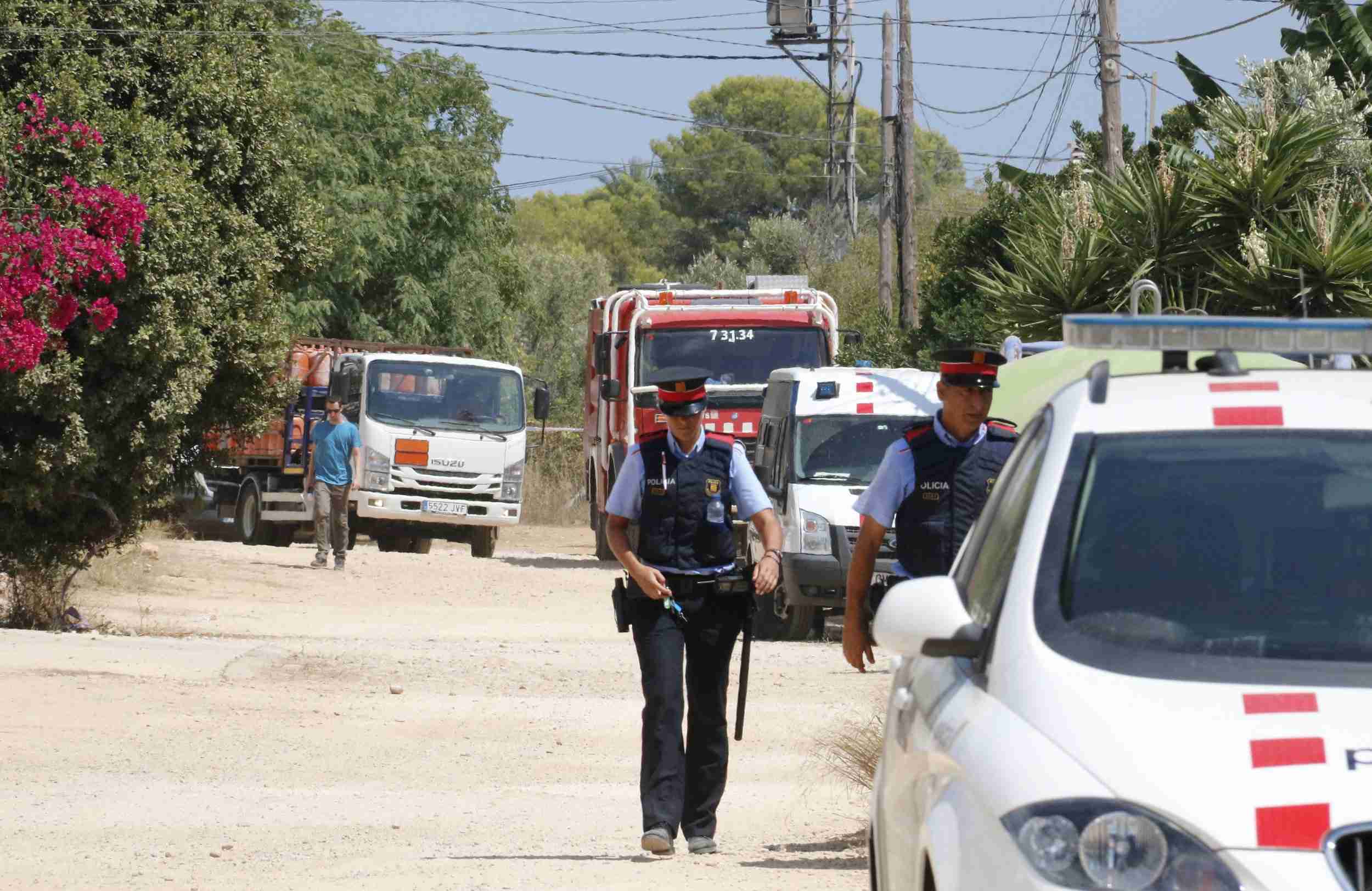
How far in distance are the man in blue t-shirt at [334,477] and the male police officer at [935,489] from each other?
16374 mm

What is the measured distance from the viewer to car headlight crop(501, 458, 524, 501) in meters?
26.5

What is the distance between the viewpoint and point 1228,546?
3.73m

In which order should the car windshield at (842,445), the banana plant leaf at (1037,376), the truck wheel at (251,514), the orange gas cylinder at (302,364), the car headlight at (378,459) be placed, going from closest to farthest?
the banana plant leaf at (1037,376), the car windshield at (842,445), the car headlight at (378,459), the orange gas cylinder at (302,364), the truck wheel at (251,514)

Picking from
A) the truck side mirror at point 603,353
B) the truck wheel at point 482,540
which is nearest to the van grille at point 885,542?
the truck side mirror at point 603,353

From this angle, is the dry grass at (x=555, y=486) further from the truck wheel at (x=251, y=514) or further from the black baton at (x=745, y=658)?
the black baton at (x=745, y=658)

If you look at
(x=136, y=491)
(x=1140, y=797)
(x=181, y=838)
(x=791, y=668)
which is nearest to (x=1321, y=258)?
(x=791, y=668)

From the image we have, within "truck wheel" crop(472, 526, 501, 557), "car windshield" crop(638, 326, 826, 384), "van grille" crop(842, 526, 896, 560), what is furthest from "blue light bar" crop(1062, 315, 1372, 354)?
"truck wheel" crop(472, 526, 501, 557)

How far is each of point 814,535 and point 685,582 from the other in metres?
8.34

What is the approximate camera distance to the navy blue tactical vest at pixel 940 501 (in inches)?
261

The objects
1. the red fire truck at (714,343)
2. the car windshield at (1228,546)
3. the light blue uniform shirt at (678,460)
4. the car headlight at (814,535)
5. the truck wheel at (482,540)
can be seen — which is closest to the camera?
the car windshield at (1228,546)

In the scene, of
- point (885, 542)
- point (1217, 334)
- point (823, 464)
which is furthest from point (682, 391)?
point (823, 464)

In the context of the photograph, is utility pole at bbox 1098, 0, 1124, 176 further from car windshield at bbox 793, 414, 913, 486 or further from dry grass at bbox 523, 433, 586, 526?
dry grass at bbox 523, 433, 586, 526

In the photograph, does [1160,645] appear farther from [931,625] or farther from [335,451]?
[335,451]

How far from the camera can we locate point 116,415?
14961 mm
